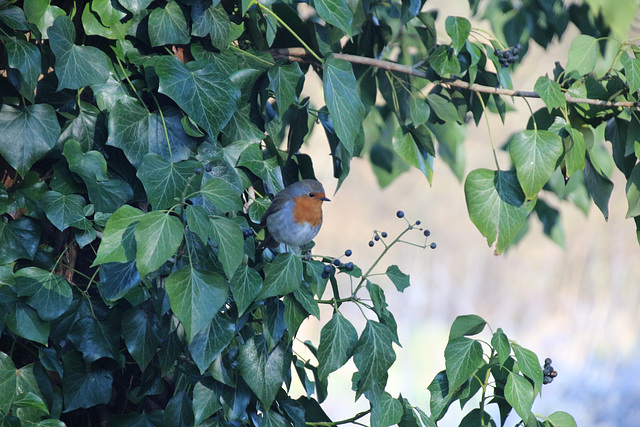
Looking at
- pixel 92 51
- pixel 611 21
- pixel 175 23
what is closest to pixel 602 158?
pixel 611 21

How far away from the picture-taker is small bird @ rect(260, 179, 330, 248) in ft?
5.62

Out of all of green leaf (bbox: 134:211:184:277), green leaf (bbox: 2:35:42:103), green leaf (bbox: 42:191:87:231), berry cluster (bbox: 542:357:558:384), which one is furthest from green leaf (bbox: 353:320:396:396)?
green leaf (bbox: 2:35:42:103)

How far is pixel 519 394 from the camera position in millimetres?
1510

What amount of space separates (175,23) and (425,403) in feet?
14.3

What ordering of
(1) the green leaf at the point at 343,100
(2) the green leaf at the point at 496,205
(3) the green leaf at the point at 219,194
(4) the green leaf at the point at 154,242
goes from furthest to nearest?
(2) the green leaf at the point at 496,205 < (1) the green leaf at the point at 343,100 < (3) the green leaf at the point at 219,194 < (4) the green leaf at the point at 154,242

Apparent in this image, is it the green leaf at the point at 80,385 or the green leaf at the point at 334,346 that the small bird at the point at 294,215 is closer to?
the green leaf at the point at 334,346

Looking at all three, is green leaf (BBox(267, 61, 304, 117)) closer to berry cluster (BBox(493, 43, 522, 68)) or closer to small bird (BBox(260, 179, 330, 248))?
small bird (BBox(260, 179, 330, 248))

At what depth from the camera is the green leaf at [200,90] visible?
1426mm

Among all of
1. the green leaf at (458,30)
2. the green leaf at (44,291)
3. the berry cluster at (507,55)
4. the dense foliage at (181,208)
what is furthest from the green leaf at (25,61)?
the berry cluster at (507,55)

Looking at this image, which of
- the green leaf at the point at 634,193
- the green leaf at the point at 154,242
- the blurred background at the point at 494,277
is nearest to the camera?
the green leaf at the point at 154,242

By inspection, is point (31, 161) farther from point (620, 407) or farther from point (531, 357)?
point (620, 407)

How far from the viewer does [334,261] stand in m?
1.44

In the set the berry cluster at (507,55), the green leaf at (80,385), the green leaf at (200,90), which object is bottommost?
the green leaf at (80,385)

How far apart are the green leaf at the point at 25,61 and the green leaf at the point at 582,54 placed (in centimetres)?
137
